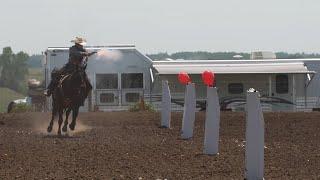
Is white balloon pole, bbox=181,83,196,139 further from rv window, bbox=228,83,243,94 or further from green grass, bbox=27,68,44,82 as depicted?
green grass, bbox=27,68,44,82

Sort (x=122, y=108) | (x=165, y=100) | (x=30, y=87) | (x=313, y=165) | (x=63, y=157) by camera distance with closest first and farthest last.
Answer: (x=313, y=165) < (x=63, y=157) < (x=165, y=100) < (x=122, y=108) < (x=30, y=87)

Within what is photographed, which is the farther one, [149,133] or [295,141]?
[149,133]

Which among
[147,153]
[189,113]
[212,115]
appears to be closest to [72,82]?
[189,113]

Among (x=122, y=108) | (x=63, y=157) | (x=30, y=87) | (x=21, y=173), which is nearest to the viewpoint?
(x=21, y=173)

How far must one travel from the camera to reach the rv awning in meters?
32.3

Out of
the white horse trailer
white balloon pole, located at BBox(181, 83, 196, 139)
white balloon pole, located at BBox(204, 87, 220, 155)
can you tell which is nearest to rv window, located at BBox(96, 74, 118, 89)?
the white horse trailer

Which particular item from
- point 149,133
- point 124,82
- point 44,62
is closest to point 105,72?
point 124,82

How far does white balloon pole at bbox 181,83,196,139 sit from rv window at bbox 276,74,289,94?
54.9 feet

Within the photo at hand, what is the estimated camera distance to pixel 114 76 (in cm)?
3309

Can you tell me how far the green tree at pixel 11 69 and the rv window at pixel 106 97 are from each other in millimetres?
78783

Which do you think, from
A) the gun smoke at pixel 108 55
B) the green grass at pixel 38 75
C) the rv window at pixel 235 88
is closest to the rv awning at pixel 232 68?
the rv window at pixel 235 88

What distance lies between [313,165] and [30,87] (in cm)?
2810

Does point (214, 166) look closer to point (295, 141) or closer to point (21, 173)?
point (21, 173)

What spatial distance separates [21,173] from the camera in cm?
1038
